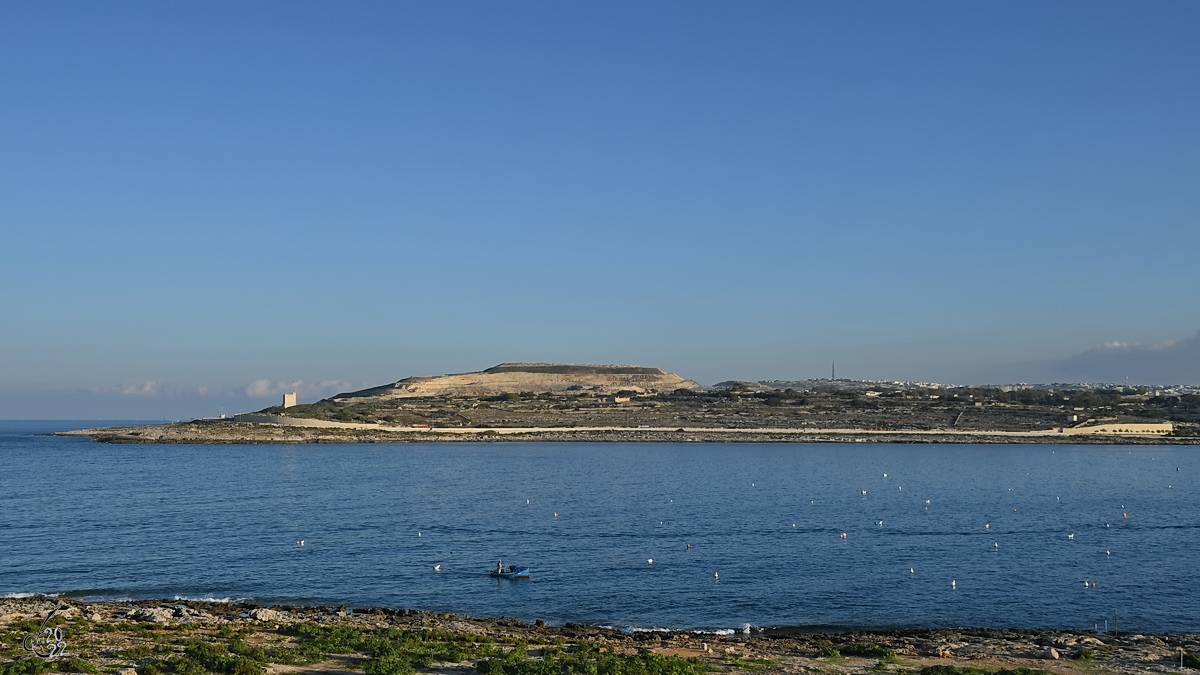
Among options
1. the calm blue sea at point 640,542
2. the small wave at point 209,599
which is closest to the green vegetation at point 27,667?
the small wave at point 209,599

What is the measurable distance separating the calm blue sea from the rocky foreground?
174 inches

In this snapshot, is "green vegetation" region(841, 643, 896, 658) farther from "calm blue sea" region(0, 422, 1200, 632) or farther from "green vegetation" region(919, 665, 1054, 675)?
"calm blue sea" region(0, 422, 1200, 632)

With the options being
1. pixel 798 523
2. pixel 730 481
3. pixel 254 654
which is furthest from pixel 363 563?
pixel 730 481

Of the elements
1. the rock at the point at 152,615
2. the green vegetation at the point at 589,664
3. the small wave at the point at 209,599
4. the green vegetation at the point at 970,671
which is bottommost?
the small wave at the point at 209,599

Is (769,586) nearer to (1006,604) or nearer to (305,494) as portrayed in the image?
(1006,604)

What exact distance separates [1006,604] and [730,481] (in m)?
61.2

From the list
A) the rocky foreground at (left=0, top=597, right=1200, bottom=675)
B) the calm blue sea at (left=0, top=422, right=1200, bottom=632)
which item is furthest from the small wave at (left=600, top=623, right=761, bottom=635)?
the rocky foreground at (left=0, top=597, right=1200, bottom=675)

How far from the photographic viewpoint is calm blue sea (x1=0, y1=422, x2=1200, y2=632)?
42344mm

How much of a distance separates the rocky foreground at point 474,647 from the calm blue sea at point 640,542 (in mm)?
4423

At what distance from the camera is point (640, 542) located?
192ft

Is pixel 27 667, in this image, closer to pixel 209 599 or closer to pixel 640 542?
pixel 209 599

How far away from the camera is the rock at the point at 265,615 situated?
33.9m

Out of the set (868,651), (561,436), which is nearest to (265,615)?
(868,651)

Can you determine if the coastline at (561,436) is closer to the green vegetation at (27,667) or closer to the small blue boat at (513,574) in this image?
the small blue boat at (513,574)
